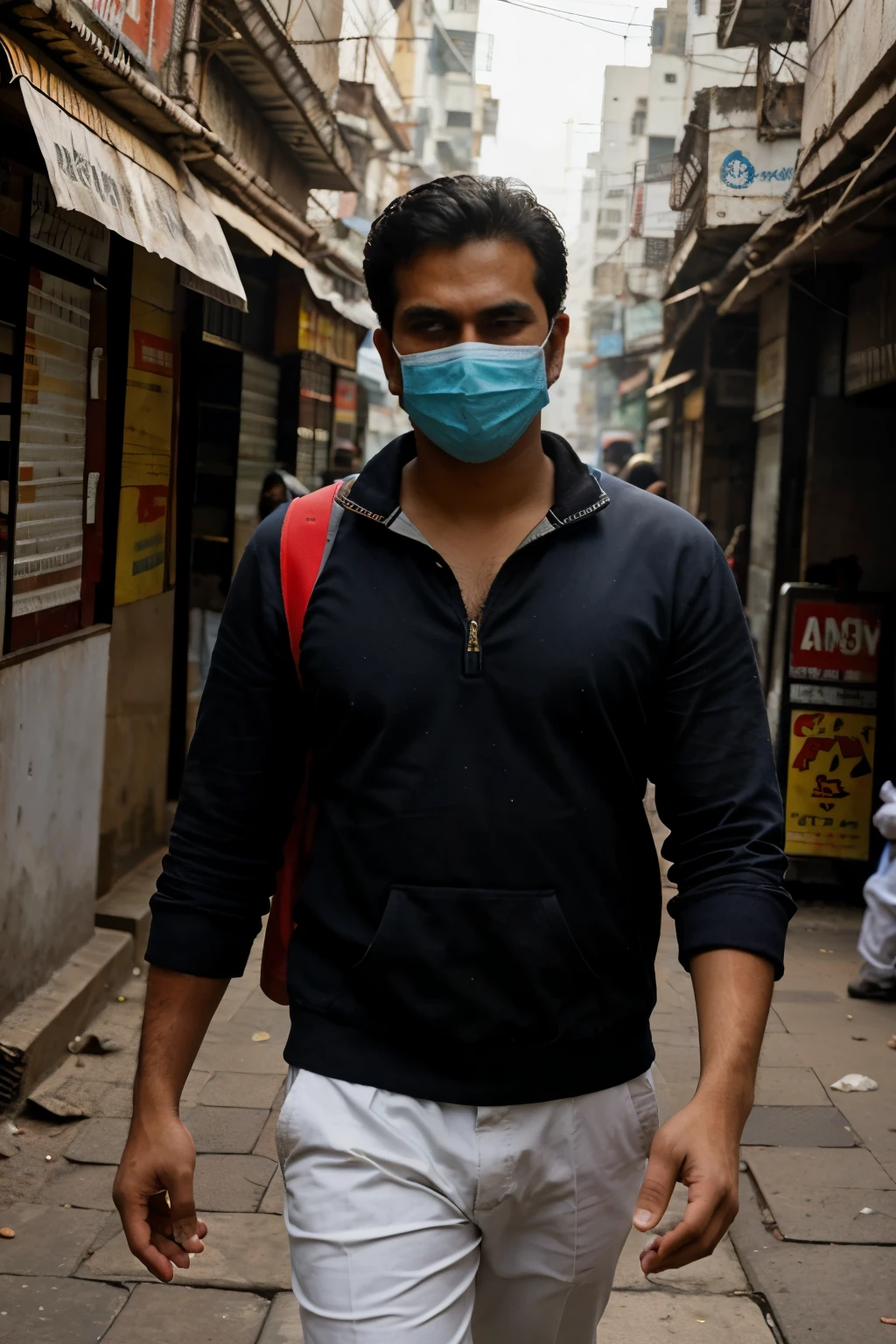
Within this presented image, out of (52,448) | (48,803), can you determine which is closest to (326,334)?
(52,448)

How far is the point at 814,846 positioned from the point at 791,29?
6880 millimetres

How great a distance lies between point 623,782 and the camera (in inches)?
77.4

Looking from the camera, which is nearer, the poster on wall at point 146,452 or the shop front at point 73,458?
the shop front at point 73,458

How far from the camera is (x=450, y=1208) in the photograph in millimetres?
1872

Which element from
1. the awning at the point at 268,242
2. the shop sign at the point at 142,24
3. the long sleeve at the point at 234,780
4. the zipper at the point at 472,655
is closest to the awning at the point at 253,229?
the awning at the point at 268,242

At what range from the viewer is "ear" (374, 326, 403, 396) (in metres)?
2.16

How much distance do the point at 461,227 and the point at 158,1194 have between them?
1366mm

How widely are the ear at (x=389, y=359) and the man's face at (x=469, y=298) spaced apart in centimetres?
5

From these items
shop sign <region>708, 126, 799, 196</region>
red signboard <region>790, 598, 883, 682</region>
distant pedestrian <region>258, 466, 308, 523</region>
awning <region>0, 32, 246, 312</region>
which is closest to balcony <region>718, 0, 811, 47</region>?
shop sign <region>708, 126, 799, 196</region>

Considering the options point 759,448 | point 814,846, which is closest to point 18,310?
point 814,846

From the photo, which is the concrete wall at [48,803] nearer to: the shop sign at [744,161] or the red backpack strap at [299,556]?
the red backpack strap at [299,556]

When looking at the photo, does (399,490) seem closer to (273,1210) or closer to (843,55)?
(273,1210)

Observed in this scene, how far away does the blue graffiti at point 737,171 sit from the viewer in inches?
526

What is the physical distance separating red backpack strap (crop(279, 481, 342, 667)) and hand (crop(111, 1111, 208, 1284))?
0.65 m
